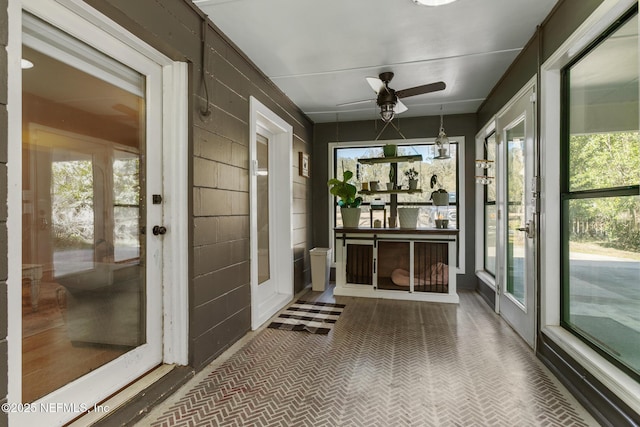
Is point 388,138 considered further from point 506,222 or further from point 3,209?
point 3,209

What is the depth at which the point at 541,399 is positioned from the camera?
190 centimetres

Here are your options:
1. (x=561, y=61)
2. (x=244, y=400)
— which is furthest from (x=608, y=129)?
(x=244, y=400)

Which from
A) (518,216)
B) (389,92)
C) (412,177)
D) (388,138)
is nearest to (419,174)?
(412,177)

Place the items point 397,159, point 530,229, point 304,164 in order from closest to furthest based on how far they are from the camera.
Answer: point 530,229 → point 397,159 → point 304,164

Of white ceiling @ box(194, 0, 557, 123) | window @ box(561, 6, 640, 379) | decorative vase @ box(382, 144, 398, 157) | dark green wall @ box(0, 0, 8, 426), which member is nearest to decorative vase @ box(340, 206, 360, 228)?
decorative vase @ box(382, 144, 398, 157)

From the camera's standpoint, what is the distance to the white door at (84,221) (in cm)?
139

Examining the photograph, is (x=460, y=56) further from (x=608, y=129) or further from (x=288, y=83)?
(x=288, y=83)

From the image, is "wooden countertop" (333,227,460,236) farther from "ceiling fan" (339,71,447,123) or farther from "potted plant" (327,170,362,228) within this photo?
"ceiling fan" (339,71,447,123)

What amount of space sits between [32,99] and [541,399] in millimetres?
3001

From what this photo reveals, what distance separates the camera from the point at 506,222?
321 centimetres

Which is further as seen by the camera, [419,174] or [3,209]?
[419,174]

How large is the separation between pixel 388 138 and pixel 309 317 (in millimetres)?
2822

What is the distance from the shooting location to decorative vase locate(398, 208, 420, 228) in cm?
414

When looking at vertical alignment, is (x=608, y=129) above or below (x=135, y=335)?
above
